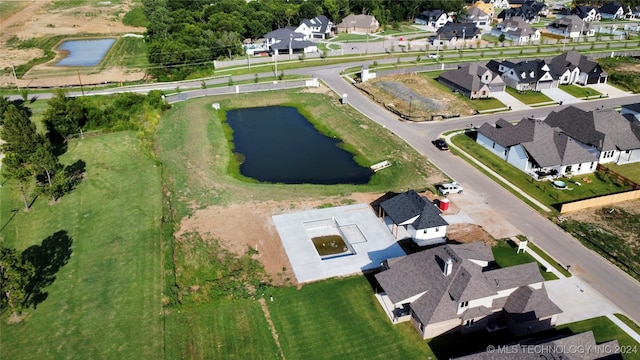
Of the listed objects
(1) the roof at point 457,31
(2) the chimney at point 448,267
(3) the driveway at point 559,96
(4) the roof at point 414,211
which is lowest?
(3) the driveway at point 559,96

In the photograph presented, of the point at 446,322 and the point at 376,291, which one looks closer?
the point at 446,322

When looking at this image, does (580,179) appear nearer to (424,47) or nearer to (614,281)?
(614,281)

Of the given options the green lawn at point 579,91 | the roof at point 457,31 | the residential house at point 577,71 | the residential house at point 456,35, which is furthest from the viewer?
the roof at point 457,31

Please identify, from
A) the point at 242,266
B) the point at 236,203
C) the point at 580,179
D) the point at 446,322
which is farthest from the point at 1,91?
the point at 580,179

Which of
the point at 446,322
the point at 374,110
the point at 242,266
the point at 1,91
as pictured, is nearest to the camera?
the point at 446,322

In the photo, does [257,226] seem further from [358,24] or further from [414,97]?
[358,24]

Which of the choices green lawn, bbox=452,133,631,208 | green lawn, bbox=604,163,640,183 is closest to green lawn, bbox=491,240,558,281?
green lawn, bbox=452,133,631,208

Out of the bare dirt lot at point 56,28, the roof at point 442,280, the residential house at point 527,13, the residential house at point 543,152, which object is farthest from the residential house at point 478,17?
the roof at point 442,280

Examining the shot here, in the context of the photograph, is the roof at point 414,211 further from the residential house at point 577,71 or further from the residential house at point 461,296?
the residential house at point 577,71
